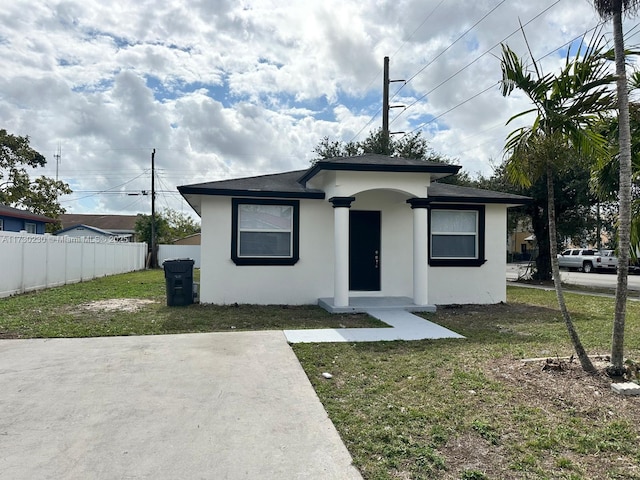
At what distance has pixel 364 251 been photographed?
36.2 feet

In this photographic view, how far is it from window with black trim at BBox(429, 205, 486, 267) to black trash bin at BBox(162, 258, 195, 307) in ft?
19.5

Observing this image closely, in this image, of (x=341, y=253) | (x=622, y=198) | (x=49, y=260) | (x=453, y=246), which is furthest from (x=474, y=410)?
(x=49, y=260)

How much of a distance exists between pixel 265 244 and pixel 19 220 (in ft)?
65.0

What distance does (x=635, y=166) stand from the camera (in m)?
6.18

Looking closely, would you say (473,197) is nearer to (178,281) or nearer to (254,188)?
(254,188)

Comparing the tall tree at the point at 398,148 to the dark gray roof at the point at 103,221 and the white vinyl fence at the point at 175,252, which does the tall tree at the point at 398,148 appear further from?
the dark gray roof at the point at 103,221

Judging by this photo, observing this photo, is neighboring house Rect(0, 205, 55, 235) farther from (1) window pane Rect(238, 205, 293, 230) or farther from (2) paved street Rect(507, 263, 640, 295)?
(2) paved street Rect(507, 263, 640, 295)

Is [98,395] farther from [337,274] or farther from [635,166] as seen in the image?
[635,166]

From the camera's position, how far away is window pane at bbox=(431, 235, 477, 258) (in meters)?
11.2

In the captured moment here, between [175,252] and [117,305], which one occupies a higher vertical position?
[175,252]

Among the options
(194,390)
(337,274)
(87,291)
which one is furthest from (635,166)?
(87,291)

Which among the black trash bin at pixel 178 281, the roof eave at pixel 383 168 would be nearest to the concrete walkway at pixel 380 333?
the roof eave at pixel 383 168

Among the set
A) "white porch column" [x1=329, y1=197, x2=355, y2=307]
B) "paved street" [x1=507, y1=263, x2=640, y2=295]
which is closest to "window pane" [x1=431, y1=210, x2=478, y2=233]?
"white porch column" [x1=329, y1=197, x2=355, y2=307]

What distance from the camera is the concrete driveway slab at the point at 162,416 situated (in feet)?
9.90
